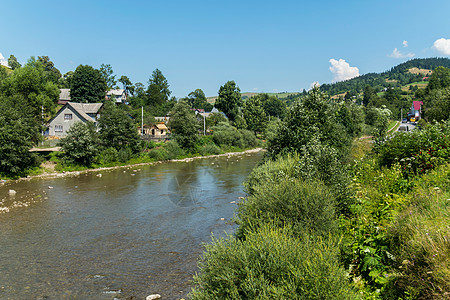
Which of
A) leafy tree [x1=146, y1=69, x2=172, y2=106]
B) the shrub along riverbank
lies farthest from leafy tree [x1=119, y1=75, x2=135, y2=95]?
the shrub along riverbank

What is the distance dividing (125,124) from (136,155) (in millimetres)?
5103

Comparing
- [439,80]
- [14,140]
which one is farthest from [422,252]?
[439,80]

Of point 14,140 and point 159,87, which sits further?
point 159,87

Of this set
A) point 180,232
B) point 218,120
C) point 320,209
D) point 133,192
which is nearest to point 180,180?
point 133,192

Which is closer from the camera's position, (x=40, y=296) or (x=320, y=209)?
(x=320, y=209)

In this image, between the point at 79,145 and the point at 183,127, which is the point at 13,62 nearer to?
the point at 183,127

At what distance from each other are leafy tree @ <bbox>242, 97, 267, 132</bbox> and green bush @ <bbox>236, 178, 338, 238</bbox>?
78519 mm

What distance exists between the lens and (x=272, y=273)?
5191mm

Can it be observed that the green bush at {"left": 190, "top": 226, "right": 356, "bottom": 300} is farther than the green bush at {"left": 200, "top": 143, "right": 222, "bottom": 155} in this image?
No

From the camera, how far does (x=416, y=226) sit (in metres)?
6.07

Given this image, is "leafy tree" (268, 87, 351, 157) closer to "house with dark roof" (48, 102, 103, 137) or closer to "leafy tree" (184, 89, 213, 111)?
"house with dark roof" (48, 102, 103, 137)

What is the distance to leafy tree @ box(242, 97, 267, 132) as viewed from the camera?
286 feet

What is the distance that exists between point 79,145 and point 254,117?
192 ft

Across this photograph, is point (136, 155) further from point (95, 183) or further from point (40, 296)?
point (40, 296)
